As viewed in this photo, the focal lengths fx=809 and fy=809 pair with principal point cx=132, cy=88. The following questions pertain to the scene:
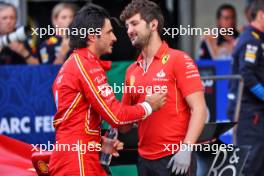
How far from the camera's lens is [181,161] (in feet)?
17.8

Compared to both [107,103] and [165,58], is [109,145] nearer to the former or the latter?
[107,103]

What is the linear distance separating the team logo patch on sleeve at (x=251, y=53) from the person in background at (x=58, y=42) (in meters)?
2.11

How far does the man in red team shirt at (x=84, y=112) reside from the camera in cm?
537

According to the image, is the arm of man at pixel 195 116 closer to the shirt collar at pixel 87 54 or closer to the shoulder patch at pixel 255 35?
the shirt collar at pixel 87 54

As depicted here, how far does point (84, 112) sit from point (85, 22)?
0.62 m

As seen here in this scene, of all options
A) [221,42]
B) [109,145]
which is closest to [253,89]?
[221,42]

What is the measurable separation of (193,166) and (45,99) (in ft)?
12.6

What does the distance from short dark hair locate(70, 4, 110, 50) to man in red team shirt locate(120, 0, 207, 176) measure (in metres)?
0.28

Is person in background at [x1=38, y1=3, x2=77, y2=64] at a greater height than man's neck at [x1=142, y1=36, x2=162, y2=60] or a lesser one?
lesser

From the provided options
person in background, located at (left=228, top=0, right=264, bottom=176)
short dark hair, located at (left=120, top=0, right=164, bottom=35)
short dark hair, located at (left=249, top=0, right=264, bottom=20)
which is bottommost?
person in background, located at (left=228, top=0, right=264, bottom=176)

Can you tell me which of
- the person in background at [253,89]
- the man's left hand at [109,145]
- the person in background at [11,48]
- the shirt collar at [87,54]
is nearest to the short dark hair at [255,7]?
the person in background at [253,89]

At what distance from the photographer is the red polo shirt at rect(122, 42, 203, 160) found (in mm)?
5543

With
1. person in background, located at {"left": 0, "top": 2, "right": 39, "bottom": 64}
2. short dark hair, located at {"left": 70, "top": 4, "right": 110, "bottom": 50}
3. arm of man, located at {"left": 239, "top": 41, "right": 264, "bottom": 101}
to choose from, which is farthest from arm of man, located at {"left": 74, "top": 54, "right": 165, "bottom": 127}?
person in background, located at {"left": 0, "top": 2, "right": 39, "bottom": 64}
